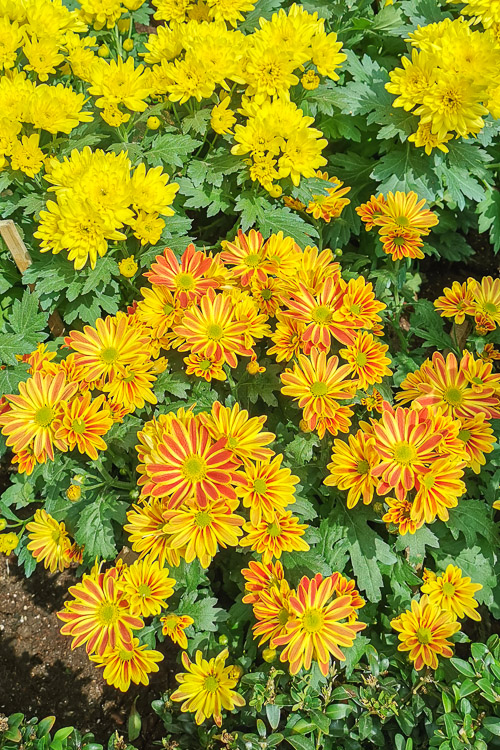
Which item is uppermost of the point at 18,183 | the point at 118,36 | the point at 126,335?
the point at 118,36

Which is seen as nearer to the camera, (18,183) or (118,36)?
(18,183)

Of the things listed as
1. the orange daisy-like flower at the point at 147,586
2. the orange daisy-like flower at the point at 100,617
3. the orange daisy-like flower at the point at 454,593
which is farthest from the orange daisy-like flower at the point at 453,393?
the orange daisy-like flower at the point at 100,617

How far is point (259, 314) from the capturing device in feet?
7.30

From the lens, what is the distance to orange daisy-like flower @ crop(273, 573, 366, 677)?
1739mm

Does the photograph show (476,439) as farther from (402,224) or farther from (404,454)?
(402,224)

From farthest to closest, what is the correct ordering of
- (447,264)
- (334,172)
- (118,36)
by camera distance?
(447,264), (334,172), (118,36)

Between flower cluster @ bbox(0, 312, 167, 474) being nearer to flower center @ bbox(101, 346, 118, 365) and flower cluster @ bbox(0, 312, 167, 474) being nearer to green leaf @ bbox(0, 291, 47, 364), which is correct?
flower center @ bbox(101, 346, 118, 365)

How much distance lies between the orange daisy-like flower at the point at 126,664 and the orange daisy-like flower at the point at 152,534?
0.91 ft

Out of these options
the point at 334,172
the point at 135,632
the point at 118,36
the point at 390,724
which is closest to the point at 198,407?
the point at 135,632

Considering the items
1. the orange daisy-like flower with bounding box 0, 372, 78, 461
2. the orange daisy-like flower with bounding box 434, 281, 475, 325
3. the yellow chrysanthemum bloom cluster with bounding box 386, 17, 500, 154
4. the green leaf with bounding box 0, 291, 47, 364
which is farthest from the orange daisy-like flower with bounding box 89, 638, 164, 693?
the yellow chrysanthemum bloom cluster with bounding box 386, 17, 500, 154

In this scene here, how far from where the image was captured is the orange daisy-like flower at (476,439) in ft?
6.66

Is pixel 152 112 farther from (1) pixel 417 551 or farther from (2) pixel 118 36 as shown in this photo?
(1) pixel 417 551

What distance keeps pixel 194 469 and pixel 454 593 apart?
97cm

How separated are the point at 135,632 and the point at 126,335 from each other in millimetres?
994
